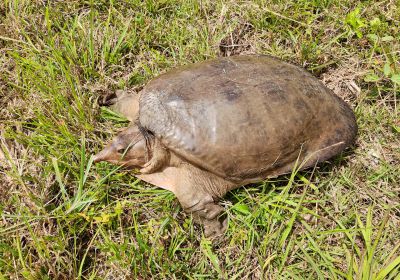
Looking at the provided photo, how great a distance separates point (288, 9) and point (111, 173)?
2153 mm

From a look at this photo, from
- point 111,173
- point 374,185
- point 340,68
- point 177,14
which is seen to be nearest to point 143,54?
point 177,14

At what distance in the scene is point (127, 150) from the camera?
261 cm

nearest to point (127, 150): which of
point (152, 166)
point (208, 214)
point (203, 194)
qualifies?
point (152, 166)

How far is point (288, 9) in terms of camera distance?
3.48 meters

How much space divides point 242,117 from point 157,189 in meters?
0.82

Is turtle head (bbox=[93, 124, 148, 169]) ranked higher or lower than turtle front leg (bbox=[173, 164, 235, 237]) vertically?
higher

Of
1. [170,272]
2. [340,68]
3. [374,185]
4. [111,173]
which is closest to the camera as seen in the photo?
[170,272]

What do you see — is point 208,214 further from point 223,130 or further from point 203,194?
point 223,130

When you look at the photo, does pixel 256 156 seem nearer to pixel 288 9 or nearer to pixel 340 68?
pixel 340 68

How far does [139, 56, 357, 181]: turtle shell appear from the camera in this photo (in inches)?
96.8

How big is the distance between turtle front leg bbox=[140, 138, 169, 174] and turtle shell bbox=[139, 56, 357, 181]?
0.12m

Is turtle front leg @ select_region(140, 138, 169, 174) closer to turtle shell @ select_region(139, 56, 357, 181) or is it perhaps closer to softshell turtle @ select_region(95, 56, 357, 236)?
softshell turtle @ select_region(95, 56, 357, 236)

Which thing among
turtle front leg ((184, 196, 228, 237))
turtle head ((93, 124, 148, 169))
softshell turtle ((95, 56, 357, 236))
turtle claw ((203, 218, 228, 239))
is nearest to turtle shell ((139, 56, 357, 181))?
softshell turtle ((95, 56, 357, 236))

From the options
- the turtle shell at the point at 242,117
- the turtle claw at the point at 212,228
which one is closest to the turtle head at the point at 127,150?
the turtle shell at the point at 242,117
